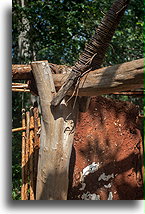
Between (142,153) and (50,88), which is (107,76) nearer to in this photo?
(50,88)

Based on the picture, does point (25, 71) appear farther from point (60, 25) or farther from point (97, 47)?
point (60, 25)

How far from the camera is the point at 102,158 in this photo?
69.9 inches

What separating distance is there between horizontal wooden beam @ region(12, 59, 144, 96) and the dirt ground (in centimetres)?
57

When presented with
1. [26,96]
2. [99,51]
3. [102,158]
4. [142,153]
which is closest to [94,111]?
[102,158]

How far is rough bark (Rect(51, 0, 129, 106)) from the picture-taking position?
1.13 m

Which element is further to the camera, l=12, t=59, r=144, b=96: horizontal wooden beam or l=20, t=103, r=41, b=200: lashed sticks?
l=20, t=103, r=41, b=200: lashed sticks

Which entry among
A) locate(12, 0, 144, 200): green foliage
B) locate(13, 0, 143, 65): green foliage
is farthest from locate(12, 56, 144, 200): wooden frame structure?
locate(13, 0, 143, 65): green foliage

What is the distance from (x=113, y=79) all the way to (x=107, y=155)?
2.61 ft

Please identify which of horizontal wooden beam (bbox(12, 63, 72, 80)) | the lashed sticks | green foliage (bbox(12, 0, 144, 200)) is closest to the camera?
horizontal wooden beam (bbox(12, 63, 72, 80))

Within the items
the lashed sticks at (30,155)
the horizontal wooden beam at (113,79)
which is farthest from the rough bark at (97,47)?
the lashed sticks at (30,155)

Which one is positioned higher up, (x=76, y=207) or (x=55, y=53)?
(x=55, y=53)

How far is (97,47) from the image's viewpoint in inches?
47.0

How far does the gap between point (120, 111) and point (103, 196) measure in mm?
581

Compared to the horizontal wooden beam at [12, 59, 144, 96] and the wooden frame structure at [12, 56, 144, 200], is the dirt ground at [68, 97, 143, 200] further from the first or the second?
the horizontal wooden beam at [12, 59, 144, 96]
